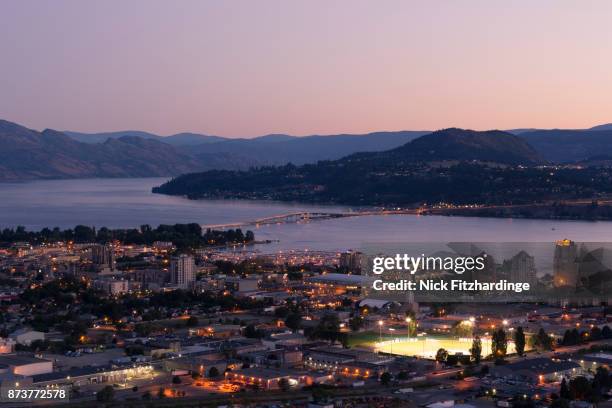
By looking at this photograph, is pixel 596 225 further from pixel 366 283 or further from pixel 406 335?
pixel 406 335

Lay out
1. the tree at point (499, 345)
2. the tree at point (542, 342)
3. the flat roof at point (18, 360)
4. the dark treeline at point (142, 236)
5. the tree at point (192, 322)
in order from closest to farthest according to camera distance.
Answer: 1. the flat roof at point (18, 360)
2. the tree at point (499, 345)
3. the tree at point (542, 342)
4. the tree at point (192, 322)
5. the dark treeline at point (142, 236)

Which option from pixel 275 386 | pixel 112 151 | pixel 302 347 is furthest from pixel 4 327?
pixel 112 151

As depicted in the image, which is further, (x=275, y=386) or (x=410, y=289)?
(x=410, y=289)

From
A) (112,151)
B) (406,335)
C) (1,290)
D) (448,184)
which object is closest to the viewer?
(406,335)

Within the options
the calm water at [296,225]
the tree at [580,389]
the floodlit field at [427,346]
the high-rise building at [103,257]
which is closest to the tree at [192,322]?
the floodlit field at [427,346]

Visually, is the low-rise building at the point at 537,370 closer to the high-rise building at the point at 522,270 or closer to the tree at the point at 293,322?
the tree at the point at 293,322

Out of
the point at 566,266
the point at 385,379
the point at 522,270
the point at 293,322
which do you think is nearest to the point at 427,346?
the point at 293,322

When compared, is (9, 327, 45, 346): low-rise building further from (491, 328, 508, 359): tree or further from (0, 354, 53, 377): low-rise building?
(491, 328, 508, 359): tree

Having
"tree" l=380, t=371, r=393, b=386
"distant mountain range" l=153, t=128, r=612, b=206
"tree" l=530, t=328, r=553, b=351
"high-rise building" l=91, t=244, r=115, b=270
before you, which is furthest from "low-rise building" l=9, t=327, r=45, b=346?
"distant mountain range" l=153, t=128, r=612, b=206
